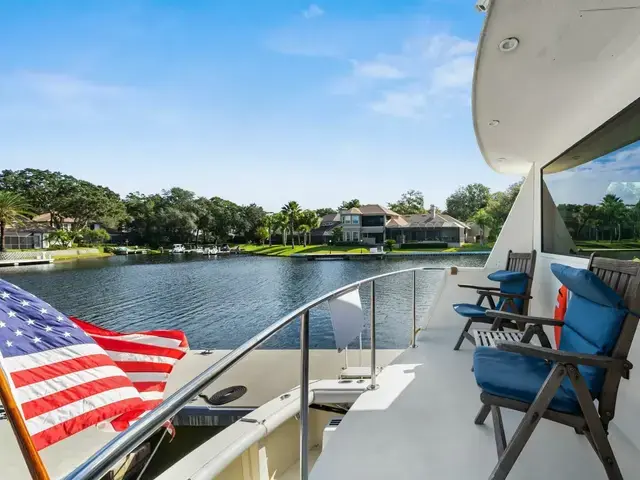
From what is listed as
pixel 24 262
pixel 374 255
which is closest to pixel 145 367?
pixel 374 255

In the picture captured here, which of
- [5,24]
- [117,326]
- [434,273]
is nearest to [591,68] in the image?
[117,326]

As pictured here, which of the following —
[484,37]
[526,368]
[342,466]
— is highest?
[484,37]

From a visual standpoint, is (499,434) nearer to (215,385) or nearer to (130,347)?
(130,347)

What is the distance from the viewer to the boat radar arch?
1.58 m

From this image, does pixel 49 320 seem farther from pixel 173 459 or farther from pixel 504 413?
pixel 173 459

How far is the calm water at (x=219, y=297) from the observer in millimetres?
12562

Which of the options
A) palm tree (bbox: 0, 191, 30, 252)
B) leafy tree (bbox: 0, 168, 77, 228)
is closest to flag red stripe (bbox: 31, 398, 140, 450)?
palm tree (bbox: 0, 191, 30, 252)

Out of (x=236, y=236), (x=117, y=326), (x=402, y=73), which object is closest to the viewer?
(x=117, y=326)

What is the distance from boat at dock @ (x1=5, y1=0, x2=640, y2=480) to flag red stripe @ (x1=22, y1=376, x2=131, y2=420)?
0.64m

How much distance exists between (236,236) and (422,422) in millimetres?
52611

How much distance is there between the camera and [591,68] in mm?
2117

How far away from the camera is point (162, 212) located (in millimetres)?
51125

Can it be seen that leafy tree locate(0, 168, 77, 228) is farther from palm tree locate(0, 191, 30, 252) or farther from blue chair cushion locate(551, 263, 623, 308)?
blue chair cushion locate(551, 263, 623, 308)

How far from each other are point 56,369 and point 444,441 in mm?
2446
